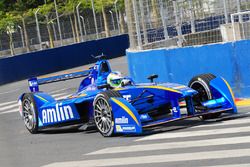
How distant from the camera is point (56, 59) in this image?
36875mm

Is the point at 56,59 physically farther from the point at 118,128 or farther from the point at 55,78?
the point at 118,128

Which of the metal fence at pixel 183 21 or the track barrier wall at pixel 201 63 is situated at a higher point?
the metal fence at pixel 183 21

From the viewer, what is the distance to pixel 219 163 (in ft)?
25.3

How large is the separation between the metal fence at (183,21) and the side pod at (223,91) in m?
4.28

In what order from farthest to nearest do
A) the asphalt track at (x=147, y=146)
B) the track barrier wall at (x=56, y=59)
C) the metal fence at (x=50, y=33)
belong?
the metal fence at (x=50, y=33) → the track barrier wall at (x=56, y=59) → the asphalt track at (x=147, y=146)

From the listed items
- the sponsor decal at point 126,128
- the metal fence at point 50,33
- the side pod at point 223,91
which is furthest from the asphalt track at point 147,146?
the metal fence at point 50,33

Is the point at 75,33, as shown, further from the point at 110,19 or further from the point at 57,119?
the point at 57,119

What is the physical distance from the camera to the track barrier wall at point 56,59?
1356 inches

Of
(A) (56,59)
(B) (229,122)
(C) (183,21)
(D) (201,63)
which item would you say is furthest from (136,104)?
(A) (56,59)

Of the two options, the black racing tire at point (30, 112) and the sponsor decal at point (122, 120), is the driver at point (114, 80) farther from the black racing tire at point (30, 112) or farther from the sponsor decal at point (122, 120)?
the black racing tire at point (30, 112)

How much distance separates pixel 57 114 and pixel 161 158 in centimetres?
429

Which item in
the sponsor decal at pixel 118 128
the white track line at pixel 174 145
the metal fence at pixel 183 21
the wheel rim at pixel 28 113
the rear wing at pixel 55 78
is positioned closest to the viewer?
the white track line at pixel 174 145

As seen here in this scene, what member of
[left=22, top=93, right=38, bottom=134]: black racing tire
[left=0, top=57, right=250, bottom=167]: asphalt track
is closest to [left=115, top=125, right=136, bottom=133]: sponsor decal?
[left=0, top=57, right=250, bottom=167]: asphalt track

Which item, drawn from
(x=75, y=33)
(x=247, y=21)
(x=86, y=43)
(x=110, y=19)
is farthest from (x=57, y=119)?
(x=110, y=19)
